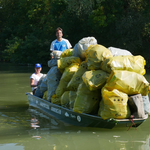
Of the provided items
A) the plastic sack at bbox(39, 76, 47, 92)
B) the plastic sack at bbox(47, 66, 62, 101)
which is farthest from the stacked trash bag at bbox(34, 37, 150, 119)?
the plastic sack at bbox(39, 76, 47, 92)

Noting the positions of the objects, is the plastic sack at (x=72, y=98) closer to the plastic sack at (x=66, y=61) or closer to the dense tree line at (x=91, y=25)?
the plastic sack at (x=66, y=61)

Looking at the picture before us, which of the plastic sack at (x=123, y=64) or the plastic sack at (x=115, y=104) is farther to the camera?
the plastic sack at (x=123, y=64)

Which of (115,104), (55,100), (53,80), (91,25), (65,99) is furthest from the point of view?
(91,25)

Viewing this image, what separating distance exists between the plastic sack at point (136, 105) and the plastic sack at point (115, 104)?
123 mm

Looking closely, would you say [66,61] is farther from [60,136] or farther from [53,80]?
[60,136]

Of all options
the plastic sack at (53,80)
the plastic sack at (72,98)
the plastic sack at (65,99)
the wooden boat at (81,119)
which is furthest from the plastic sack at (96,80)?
the plastic sack at (53,80)

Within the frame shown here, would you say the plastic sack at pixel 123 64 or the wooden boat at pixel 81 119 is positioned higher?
the plastic sack at pixel 123 64

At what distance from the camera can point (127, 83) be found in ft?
19.7

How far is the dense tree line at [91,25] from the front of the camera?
2619cm

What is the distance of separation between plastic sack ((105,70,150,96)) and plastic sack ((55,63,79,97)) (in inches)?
71.2

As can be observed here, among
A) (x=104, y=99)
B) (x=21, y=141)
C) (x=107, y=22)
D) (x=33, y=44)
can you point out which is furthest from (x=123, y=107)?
(x=33, y=44)

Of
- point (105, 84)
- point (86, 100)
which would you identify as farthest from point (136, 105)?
point (86, 100)

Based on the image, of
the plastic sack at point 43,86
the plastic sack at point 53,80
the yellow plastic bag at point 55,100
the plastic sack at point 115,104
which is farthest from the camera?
the plastic sack at point 43,86

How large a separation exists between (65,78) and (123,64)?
2005 millimetres
